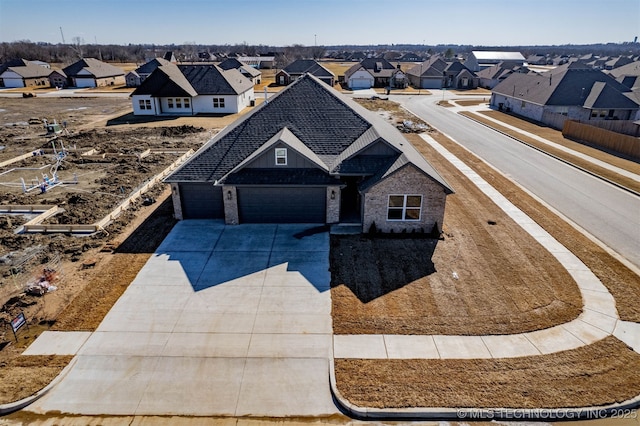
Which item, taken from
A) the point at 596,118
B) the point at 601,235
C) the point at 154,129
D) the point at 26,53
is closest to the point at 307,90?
the point at 601,235

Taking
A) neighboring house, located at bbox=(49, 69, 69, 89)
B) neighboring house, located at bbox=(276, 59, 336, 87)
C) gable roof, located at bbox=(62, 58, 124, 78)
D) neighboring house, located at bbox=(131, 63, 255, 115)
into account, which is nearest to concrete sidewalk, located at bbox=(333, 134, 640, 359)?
neighboring house, located at bbox=(131, 63, 255, 115)

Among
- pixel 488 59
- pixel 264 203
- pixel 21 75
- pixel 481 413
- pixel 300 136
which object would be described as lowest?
pixel 481 413

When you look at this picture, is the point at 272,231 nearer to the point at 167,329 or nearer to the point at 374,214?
the point at 374,214

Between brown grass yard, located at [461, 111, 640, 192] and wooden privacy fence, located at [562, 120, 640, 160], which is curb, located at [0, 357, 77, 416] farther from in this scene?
wooden privacy fence, located at [562, 120, 640, 160]

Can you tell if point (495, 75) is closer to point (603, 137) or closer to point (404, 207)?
point (603, 137)

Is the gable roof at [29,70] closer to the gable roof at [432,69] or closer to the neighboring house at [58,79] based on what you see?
the neighboring house at [58,79]

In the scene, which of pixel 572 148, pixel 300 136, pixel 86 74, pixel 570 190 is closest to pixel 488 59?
pixel 572 148
